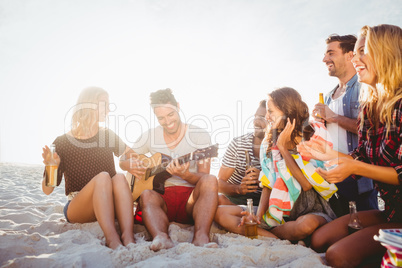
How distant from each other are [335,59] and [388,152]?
2.42 m

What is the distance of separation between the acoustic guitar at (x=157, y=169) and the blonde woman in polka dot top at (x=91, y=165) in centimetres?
14

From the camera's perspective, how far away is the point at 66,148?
3.18m

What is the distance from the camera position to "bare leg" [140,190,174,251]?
2286mm

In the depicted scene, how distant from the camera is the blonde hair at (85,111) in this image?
3279mm

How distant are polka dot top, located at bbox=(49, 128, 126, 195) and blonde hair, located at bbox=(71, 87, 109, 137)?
12 centimetres

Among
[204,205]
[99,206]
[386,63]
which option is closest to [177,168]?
[204,205]

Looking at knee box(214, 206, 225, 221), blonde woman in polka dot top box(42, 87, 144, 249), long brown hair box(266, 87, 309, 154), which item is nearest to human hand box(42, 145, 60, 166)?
blonde woman in polka dot top box(42, 87, 144, 249)

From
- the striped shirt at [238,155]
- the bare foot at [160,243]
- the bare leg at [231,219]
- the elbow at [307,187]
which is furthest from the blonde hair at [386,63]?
the bare foot at [160,243]

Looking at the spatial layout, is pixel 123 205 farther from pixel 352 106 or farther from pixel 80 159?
pixel 352 106

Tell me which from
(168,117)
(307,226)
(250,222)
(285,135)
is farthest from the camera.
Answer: (168,117)

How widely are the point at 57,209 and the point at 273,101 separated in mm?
3415

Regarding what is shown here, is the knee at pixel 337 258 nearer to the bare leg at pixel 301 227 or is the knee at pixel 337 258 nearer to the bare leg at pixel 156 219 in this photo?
the bare leg at pixel 301 227

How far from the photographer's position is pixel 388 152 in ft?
6.46

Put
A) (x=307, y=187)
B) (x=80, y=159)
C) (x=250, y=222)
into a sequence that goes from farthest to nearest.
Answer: (x=80, y=159) < (x=307, y=187) < (x=250, y=222)
